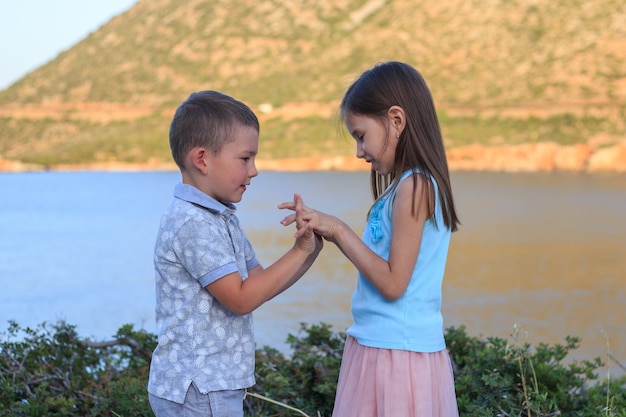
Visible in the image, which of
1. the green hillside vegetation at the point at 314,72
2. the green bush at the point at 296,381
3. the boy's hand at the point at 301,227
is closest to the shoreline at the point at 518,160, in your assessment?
the green hillside vegetation at the point at 314,72

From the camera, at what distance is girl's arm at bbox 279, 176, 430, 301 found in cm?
208

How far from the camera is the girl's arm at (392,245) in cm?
208

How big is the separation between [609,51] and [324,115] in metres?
12.0

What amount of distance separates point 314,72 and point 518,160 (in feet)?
50.8

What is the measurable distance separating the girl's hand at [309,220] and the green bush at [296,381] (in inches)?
39.9

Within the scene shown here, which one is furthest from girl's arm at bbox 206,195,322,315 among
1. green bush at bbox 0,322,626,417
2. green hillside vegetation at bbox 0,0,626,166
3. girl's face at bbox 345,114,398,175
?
green hillside vegetation at bbox 0,0,626,166

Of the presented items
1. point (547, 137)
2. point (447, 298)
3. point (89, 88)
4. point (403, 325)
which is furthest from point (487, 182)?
point (89, 88)

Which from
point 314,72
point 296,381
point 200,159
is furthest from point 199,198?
point 314,72

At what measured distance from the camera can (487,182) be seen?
845 inches

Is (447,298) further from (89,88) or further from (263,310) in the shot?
(89,88)

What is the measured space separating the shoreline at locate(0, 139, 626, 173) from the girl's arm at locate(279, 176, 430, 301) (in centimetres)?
2505

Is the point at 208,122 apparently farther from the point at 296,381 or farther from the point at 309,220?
the point at 296,381

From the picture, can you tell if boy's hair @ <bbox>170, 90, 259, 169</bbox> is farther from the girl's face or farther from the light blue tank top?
the light blue tank top

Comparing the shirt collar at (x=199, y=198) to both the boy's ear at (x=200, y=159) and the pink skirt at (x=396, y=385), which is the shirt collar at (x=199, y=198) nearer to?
the boy's ear at (x=200, y=159)
